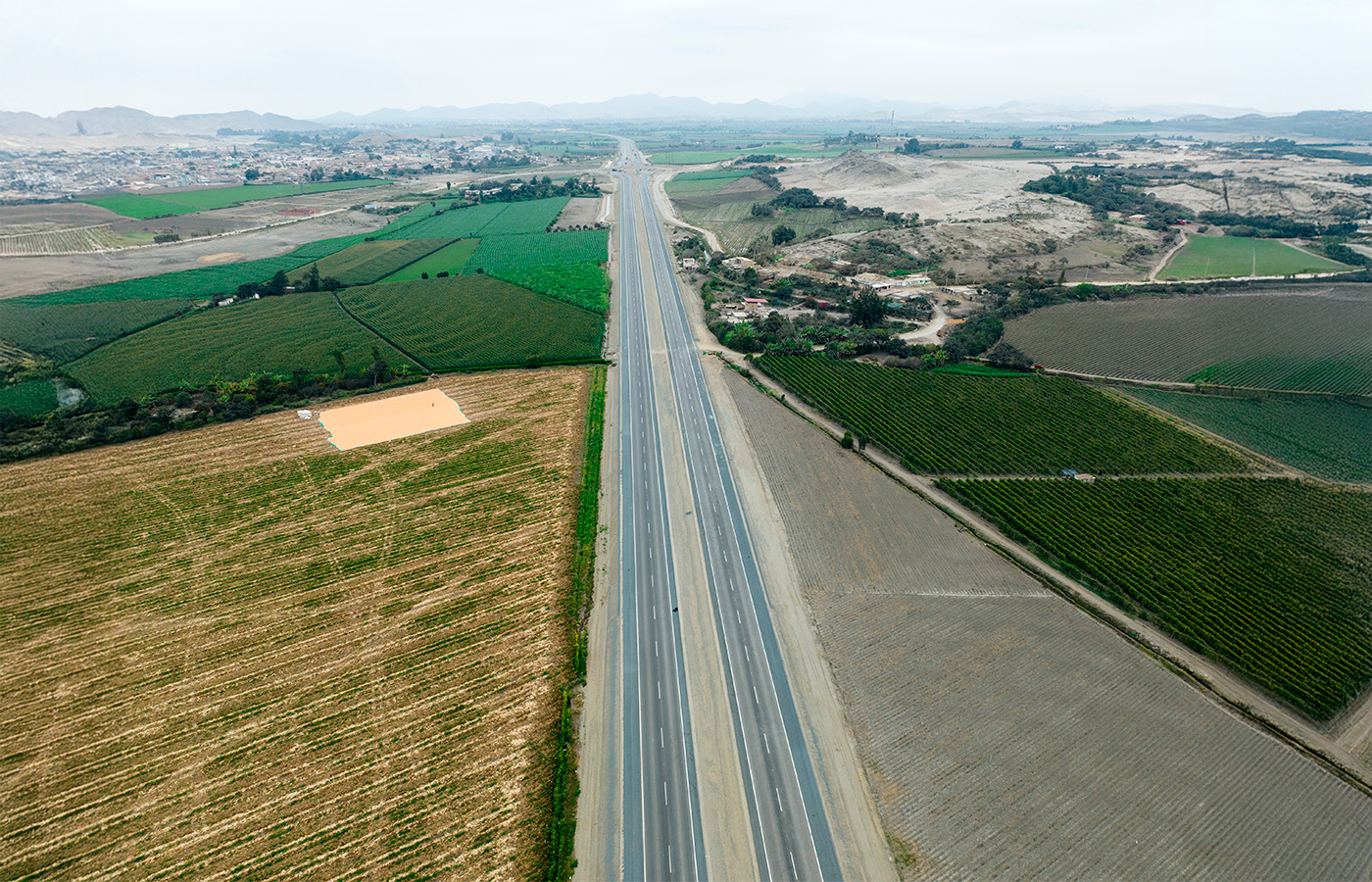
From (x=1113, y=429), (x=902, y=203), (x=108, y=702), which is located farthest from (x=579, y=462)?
(x=902, y=203)

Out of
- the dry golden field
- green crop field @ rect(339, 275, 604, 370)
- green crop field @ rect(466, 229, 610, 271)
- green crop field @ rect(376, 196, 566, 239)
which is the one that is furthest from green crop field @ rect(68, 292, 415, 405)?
green crop field @ rect(376, 196, 566, 239)

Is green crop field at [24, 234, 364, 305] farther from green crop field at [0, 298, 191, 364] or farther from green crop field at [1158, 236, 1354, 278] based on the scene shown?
green crop field at [1158, 236, 1354, 278]

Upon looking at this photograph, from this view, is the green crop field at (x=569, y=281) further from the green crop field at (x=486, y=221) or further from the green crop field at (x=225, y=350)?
the green crop field at (x=486, y=221)

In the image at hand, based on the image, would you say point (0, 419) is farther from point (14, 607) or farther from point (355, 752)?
point (355, 752)

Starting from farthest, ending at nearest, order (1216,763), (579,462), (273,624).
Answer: (579,462), (273,624), (1216,763)

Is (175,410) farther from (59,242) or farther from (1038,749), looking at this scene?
(59,242)

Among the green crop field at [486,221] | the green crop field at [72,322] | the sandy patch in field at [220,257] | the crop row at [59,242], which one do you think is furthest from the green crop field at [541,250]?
the crop row at [59,242]

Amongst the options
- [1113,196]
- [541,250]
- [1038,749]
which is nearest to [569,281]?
[541,250]
